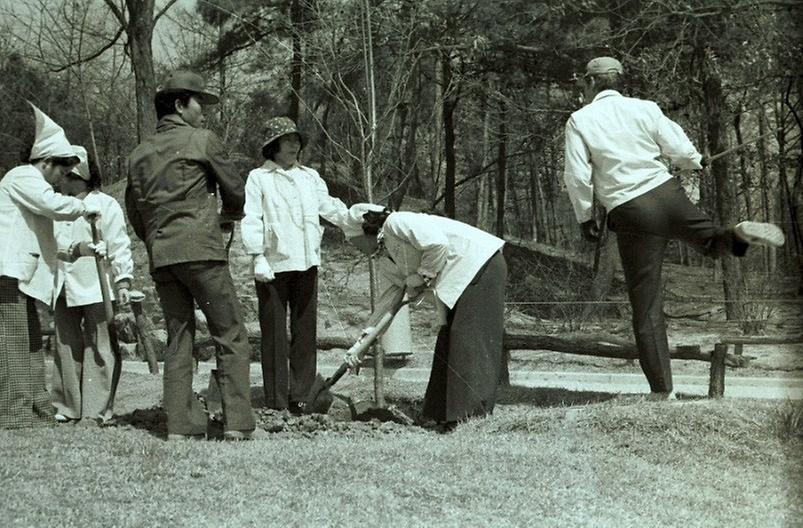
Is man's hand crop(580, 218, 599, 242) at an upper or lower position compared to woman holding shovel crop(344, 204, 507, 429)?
upper

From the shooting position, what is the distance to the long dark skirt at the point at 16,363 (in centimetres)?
616

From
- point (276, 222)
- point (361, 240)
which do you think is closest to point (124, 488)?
point (361, 240)

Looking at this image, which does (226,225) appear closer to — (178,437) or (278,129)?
(278,129)

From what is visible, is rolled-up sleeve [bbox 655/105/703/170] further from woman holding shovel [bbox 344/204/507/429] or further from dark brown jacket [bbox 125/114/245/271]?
dark brown jacket [bbox 125/114/245/271]

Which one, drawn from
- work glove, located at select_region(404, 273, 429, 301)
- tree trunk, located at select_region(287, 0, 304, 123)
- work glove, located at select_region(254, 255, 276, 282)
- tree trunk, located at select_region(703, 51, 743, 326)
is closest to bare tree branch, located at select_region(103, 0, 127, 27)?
tree trunk, located at select_region(287, 0, 304, 123)

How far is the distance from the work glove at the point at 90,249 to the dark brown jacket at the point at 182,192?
2.73 ft

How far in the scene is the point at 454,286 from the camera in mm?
6312

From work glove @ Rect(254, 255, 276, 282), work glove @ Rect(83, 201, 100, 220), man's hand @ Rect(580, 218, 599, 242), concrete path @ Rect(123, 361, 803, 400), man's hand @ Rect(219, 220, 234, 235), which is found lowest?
concrete path @ Rect(123, 361, 803, 400)

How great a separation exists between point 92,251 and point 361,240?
1717 millimetres

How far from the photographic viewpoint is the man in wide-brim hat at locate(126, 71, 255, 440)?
19.4ft

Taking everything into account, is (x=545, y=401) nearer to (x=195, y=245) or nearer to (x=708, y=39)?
(x=195, y=245)

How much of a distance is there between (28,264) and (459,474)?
10.0ft

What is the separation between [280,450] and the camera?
5238mm

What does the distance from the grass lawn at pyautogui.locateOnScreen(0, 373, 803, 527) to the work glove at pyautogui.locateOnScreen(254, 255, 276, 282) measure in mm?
1210
